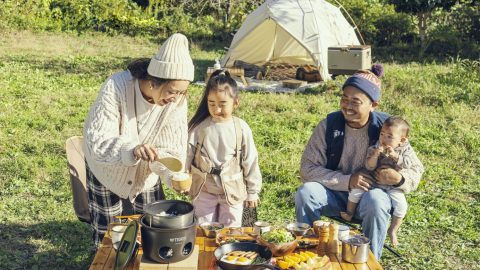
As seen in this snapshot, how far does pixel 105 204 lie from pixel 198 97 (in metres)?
6.33

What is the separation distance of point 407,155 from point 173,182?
1.66 m

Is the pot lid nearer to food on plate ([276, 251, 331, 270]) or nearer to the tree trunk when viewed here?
food on plate ([276, 251, 331, 270])

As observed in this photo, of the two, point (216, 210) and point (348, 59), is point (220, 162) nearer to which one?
point (216, 210)

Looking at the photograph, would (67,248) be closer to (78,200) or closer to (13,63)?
(78,200)

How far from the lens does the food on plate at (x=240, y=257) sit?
3.14 meters

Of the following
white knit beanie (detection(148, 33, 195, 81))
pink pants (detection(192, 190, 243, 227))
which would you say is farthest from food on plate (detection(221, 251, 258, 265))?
pink pants (detection(192, 190, 243, 227))

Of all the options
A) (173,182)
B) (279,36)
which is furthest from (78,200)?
(279,36)

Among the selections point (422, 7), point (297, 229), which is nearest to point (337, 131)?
point (297, 229)

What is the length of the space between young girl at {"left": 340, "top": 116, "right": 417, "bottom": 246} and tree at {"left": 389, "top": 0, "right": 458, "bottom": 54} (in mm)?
12575

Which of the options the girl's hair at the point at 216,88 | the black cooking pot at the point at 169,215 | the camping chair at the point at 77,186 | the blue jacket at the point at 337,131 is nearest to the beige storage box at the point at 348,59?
the blue jacket at the point at 337,131

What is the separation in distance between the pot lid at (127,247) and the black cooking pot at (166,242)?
0.05 m

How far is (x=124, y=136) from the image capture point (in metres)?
3.77

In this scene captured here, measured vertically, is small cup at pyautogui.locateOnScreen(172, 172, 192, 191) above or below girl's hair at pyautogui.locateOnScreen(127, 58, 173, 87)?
below

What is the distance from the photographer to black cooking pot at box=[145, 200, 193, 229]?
116 inches
